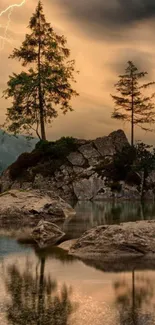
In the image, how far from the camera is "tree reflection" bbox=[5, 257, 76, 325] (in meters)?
6.32

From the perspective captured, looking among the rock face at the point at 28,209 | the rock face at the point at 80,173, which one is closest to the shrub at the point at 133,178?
the rock face at the point at 80,173

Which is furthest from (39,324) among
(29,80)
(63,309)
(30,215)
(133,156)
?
(29,80)

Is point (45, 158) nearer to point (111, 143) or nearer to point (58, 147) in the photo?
point (58, 147)

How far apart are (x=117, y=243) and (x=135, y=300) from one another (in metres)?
4.80

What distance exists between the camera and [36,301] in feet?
23.5

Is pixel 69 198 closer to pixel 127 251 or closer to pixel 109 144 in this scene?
pixel 109 144

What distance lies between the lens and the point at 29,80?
5959 cm

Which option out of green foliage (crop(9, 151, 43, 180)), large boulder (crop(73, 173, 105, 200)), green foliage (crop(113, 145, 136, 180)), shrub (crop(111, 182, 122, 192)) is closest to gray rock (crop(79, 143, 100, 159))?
green foliage (crop(113, 145, 136, 180))

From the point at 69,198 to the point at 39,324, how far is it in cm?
4421

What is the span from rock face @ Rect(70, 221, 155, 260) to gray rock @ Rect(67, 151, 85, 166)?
41.7m

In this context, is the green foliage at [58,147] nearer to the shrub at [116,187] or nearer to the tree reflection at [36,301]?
the shrub at [116,187]

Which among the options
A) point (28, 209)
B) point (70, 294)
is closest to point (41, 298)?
point (70, 294)

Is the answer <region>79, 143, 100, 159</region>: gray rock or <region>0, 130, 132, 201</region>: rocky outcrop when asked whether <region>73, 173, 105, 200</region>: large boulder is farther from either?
<region>79, 143, 100, 159</region>: gray rock

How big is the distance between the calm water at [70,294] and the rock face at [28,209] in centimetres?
1003
